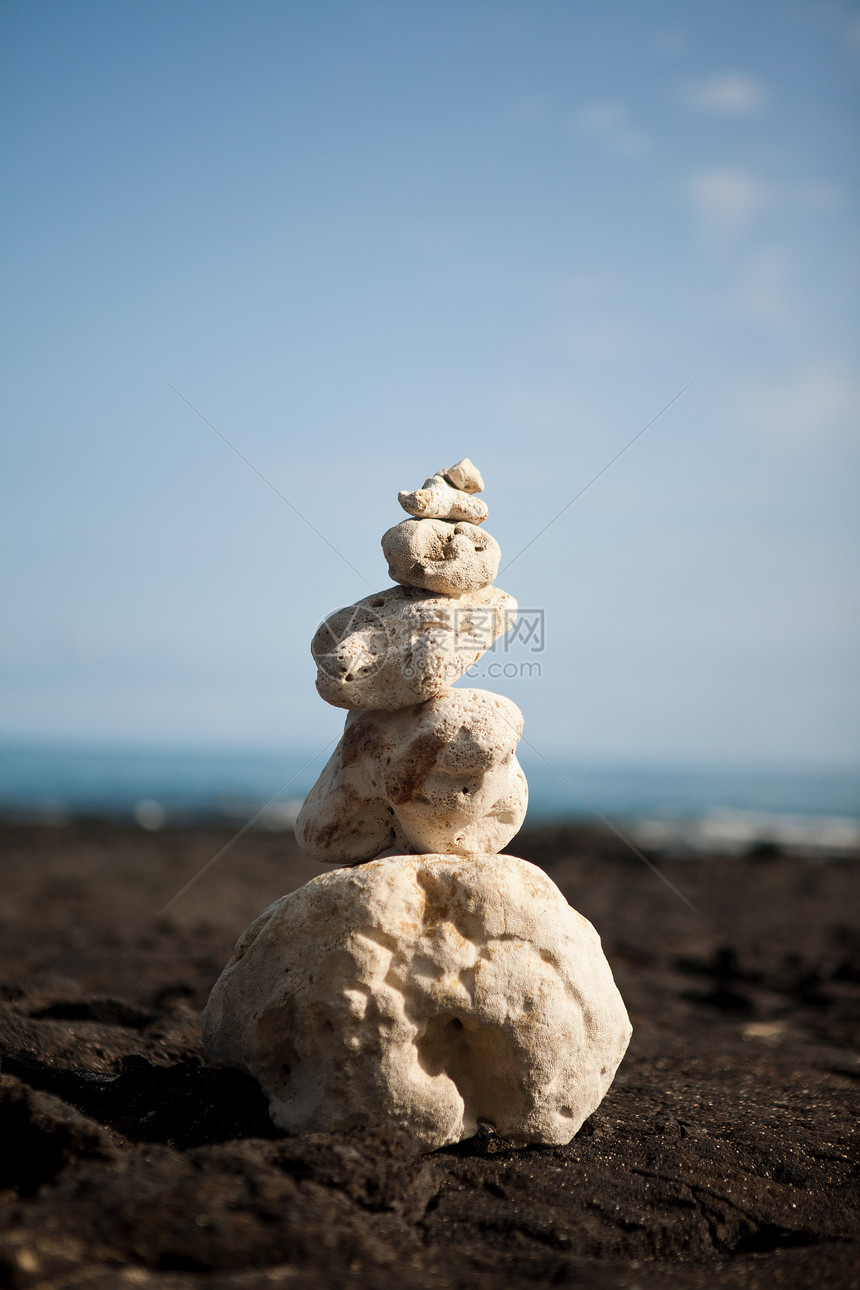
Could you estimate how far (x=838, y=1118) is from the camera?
5801mm

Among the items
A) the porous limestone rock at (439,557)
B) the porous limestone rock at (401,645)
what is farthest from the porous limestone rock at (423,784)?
the porous limestone rock at (439,557)

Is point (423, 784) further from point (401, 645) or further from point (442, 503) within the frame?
point (442, 503)

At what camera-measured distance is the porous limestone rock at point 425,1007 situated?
4.33 m

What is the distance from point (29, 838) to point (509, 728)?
22.7m

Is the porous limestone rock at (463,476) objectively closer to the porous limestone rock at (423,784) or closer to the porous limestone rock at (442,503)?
the porous limestone rock at (442,503)

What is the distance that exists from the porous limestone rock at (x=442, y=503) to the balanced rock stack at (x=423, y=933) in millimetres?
12

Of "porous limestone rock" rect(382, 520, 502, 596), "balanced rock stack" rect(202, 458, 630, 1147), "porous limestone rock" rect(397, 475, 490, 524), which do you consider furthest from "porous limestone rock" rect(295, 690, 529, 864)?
"porous limestone rock" rect(397, 475, 490, 524)

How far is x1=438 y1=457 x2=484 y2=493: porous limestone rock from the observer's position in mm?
5516

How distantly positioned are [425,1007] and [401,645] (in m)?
1.77

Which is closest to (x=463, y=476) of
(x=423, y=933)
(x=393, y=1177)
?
(x=423, y=933)

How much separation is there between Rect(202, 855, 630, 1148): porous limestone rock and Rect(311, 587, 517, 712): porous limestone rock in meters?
0.88

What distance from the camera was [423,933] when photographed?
4457 mm

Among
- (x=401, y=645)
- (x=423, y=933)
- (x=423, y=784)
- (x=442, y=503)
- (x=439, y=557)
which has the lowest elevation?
(x=423, y=933)

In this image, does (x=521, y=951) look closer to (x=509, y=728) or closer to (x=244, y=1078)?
(x=509, y=728)
